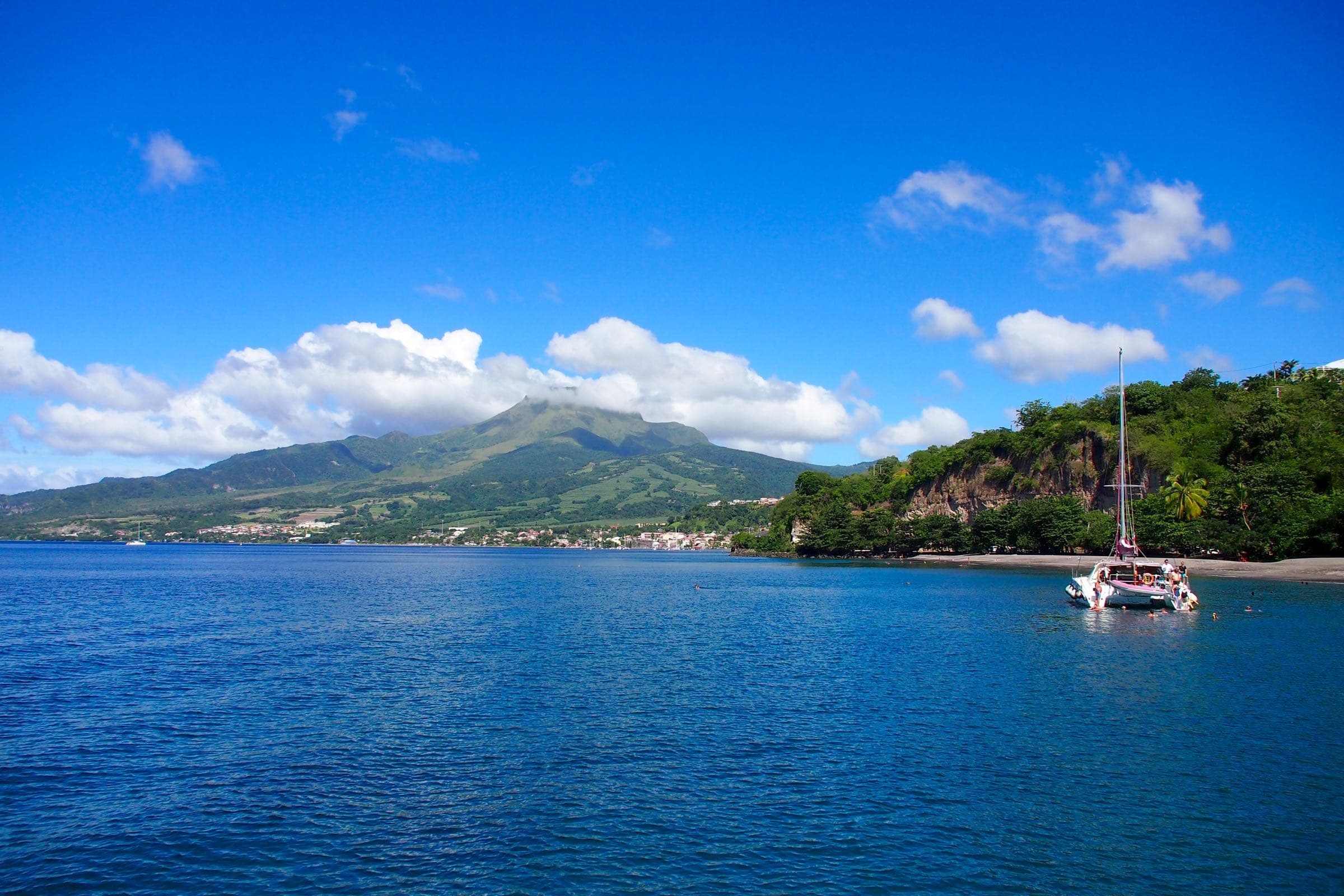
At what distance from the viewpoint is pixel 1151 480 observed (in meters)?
113

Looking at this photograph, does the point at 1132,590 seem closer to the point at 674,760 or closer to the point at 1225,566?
the point at 1225,566

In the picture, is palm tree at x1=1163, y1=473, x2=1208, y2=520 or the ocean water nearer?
the ocean water

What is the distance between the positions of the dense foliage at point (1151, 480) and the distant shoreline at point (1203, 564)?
7.73 feet

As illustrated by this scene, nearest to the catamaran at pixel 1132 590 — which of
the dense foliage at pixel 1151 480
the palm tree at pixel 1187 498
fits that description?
the dense foliage at pixel 1151 480

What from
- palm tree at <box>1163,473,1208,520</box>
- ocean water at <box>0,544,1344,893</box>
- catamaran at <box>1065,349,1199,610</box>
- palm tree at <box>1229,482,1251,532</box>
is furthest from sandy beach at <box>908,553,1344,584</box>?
ocean water at <box>0,544,1344,893</box>

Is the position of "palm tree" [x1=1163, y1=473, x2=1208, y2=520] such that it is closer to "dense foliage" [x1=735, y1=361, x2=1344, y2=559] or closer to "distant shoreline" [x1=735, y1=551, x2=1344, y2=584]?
"dense foliage" [x1=735, y1=361, x2=1344, y2=559]

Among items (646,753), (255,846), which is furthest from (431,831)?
(646,753)

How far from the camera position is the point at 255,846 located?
16.0 metres

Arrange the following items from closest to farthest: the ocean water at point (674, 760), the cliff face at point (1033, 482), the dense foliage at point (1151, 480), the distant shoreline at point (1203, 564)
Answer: the ocean water at point (674, 760) → the distant shoreline at point (1203, 564) → the dense foliage at point (1151, 480) → the cliff face at point (1033, 482)

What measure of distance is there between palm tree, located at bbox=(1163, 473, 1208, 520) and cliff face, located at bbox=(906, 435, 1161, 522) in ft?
20.0

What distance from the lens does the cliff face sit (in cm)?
12075

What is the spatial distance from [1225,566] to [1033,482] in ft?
142

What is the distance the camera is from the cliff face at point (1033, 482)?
396ft

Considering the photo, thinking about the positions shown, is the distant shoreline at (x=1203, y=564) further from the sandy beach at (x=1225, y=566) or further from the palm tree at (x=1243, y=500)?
the palm tree at (x=1243, y=500)
